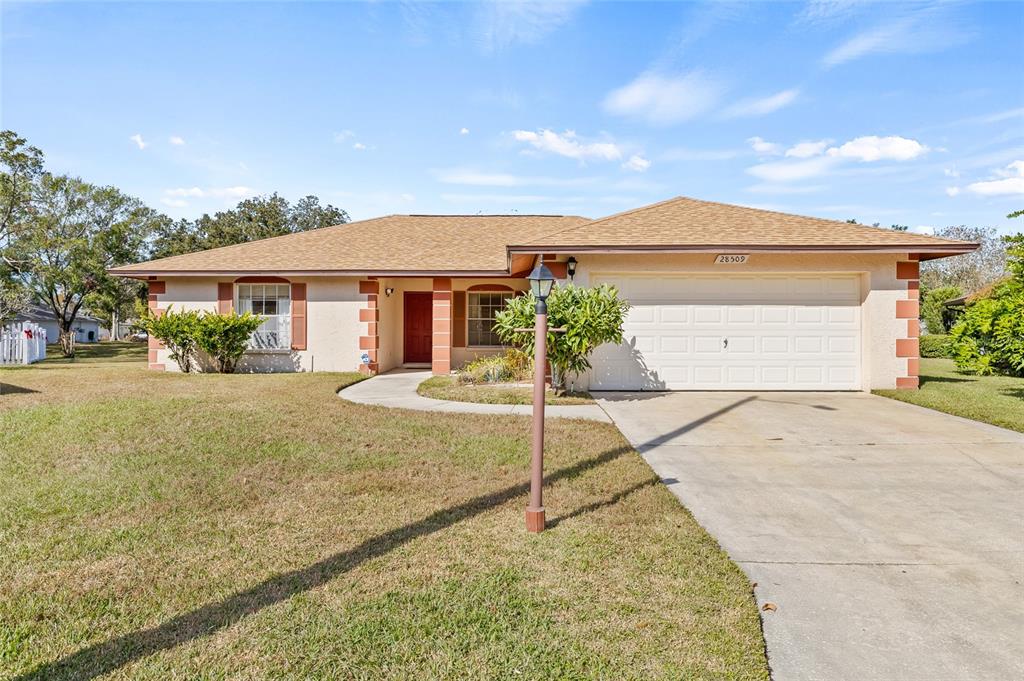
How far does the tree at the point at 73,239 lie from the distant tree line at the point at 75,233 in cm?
4

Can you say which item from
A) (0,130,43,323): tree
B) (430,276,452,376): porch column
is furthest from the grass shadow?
(0,130,43,323): tree

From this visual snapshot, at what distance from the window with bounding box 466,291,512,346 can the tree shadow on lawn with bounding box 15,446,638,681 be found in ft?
36.7

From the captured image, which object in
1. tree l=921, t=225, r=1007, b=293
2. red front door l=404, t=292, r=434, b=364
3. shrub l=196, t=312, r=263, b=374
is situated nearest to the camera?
shrub l=196, t=312, r=263, b=374

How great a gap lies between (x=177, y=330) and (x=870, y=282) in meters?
16.0

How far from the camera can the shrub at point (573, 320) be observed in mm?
9352

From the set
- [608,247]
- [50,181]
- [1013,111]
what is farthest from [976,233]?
[50,181]

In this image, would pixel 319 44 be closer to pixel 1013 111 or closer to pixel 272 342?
pixel 272 342

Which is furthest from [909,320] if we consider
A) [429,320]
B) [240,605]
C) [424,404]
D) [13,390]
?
[13,390]

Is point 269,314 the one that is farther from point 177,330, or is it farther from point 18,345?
point 18,345

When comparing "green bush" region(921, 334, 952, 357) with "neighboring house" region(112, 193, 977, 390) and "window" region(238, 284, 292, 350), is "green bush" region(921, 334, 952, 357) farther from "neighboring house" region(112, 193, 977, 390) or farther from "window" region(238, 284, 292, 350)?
"window" region(238, 284, 292, 350)

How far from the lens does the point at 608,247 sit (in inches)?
416

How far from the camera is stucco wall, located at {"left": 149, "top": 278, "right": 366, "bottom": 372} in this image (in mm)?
14094

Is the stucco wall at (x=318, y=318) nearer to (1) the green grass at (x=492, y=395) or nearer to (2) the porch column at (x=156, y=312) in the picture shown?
(2) the porch column at (x=156, y=312)

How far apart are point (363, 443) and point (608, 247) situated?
250 inches
